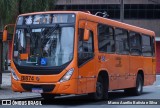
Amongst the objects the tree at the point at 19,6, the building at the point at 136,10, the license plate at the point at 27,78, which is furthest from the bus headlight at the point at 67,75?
the building at the point at 136,10

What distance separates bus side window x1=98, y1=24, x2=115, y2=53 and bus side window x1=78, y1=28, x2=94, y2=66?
69cm

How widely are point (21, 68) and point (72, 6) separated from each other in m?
39.3

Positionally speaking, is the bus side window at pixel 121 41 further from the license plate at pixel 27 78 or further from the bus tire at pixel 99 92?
the license plate at pixel 27 78

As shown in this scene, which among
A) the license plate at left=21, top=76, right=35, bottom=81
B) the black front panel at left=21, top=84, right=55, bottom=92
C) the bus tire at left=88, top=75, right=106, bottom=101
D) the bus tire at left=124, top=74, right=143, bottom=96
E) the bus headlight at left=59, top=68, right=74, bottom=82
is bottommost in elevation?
the bus tire at left=124, top=74, right=143, bottom=96

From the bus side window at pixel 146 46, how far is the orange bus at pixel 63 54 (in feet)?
14.2

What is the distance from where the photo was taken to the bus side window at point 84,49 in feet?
51.7

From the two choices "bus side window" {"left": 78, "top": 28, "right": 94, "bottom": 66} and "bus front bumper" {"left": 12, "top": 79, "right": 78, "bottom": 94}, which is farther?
"bus side window" {"left": 78, "top": 28, "right": 94, "bottom": 66}

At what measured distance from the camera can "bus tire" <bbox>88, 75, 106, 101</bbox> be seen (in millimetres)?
17073

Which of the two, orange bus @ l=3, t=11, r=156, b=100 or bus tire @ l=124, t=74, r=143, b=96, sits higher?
orange bus @ l=3, t=11, r=156, b=100

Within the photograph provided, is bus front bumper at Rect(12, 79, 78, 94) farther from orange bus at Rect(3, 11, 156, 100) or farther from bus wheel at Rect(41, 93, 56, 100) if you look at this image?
bus wheel at Rect(41, 93, 56, 100)

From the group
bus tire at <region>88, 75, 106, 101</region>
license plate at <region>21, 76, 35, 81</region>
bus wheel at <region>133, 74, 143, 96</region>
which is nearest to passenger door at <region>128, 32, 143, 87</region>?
bus wheel at <region>133, 74, 143, 96</region>

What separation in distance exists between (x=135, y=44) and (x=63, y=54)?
6.45 m

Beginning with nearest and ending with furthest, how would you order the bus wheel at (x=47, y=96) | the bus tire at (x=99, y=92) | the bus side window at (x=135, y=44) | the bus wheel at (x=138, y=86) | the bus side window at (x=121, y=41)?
the bus tire at (x=99, y=92), the bus wheel at (x=47, y=96), the bus side window at (x=121, y=41), the bus side window at (x=135, y=44), the bus wheel at (x=138, y=86)

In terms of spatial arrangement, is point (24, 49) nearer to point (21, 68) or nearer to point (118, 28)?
point (21, 68)
